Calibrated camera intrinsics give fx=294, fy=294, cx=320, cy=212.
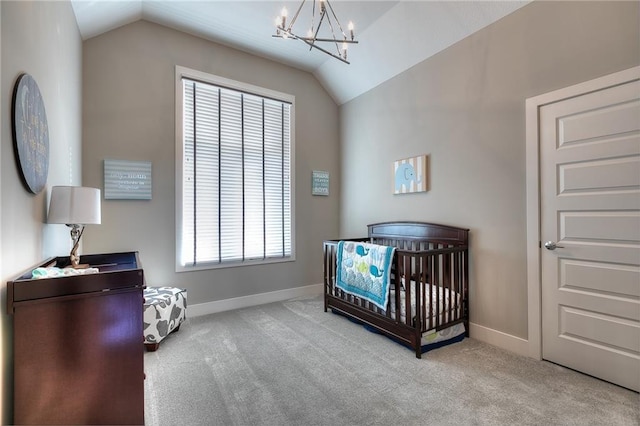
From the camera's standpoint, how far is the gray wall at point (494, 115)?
209 cm

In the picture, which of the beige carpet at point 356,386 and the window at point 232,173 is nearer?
the beige carpet at point 356,386

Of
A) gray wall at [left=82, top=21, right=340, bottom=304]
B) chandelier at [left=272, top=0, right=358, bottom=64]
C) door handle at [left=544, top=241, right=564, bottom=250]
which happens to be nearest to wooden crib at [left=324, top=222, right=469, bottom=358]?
door handle at [left=544, top=241, right=564, bottom=250]

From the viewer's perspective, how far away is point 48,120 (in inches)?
68.5

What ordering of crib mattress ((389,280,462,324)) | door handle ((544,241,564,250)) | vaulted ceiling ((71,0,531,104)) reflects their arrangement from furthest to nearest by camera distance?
1. vaulted ceiling ((71,0,531,104))
2. crib mattress ((389,280,462,324))
3. door handle ((544,241,564,250))

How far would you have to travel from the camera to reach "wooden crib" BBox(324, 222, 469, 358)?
2467 millimetres

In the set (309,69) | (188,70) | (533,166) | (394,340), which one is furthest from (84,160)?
(533,166)

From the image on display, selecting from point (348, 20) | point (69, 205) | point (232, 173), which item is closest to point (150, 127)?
point (232, 173)

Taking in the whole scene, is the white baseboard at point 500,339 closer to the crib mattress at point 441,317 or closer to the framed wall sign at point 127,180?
the crib mattress at point 441,317

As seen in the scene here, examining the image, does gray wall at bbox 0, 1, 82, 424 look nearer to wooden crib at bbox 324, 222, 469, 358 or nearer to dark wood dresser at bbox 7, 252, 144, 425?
dark wood dresser at bbox 7, 252, 144, 425

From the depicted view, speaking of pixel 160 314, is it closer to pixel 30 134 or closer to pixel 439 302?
pixel 30 134

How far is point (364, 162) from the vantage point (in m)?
4.12

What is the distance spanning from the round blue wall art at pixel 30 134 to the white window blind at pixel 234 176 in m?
1.77

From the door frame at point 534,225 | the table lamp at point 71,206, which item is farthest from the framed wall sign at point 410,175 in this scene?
the table lamp at point 71,206

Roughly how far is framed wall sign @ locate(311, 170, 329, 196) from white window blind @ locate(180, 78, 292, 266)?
1.32 ft
